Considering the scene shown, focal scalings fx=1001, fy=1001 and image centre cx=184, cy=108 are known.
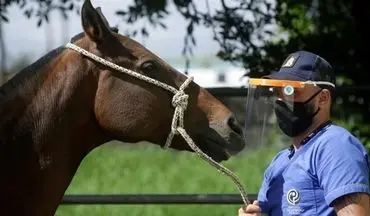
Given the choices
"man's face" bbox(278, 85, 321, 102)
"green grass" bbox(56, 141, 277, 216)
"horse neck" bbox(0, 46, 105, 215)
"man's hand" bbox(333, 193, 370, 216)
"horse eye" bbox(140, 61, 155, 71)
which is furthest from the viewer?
"green grass" bbox(56, 141, 277, 216)

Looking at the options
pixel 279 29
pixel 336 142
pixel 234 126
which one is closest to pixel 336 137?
pixel 336 142

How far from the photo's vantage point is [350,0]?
6.37 metres

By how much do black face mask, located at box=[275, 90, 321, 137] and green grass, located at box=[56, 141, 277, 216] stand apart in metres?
5.05

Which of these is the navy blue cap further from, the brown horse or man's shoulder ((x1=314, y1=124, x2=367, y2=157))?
the brown horse

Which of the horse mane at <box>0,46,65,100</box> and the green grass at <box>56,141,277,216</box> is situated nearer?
the horse mane at <box>0,46,65,100</box>

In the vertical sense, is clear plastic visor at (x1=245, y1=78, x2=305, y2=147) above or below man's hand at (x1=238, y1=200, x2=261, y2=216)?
above

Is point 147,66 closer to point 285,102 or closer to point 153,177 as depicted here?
point 285,102

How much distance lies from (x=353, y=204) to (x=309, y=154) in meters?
0.23

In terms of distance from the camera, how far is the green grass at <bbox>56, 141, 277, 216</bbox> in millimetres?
9531

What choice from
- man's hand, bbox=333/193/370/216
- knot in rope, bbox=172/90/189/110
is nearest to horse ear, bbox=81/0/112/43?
knot in rope, bbox=172/90/189/110

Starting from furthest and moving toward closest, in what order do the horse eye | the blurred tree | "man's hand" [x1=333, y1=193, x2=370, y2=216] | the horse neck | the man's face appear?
the blurred tree
the horse eye
the horse neck
the man's face
"man's hand" [x1=333, y1=193, x2=370, y2=216]

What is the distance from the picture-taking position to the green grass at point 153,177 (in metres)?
9.53

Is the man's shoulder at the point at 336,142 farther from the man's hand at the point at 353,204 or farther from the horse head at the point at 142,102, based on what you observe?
the horse head at the point at 142,102

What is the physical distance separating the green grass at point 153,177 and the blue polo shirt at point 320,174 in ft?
16.6
